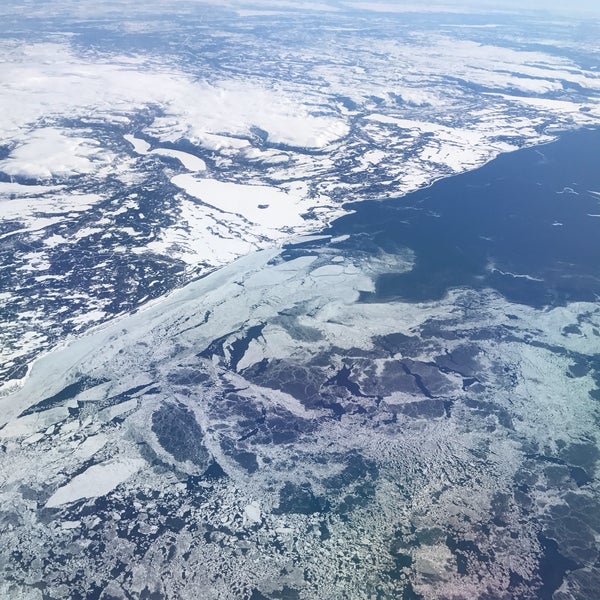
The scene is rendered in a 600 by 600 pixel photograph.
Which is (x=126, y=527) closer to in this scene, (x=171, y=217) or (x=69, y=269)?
(x=69, y=269)

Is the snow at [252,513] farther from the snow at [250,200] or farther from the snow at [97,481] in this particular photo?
the snow at [250,200]

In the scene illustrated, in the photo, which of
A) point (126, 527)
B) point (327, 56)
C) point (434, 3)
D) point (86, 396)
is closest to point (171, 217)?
point (86, 396)

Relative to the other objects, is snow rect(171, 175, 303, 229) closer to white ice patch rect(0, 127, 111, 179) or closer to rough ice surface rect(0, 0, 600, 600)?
rough ice surface rect(0, 0, 600, 600)

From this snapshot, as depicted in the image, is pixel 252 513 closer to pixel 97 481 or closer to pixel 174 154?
pixel 97 481

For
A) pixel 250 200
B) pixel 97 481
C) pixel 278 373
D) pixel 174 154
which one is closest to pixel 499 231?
pixel 250 200

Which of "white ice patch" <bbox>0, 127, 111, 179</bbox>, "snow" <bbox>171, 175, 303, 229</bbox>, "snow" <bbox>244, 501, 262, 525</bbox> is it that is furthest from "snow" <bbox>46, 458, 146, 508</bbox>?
"white ice patch" <bbox>0, 127, 111, 179</bbox>
